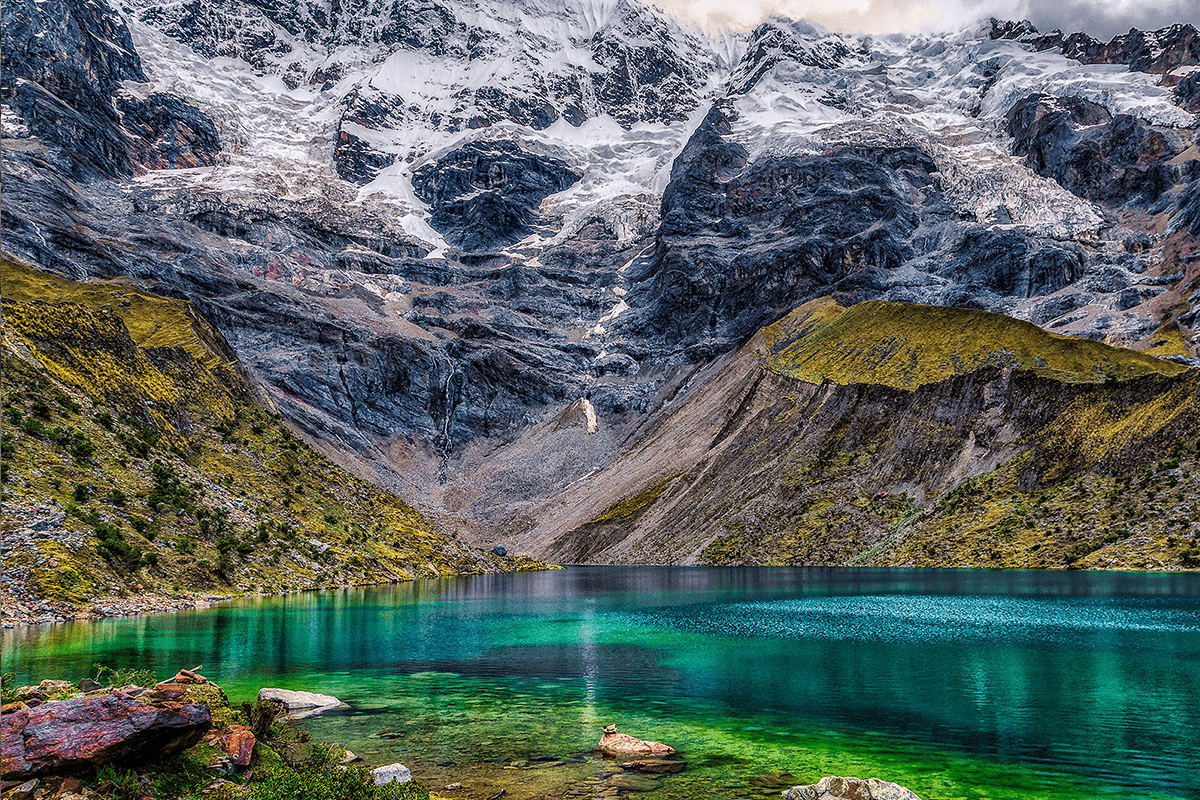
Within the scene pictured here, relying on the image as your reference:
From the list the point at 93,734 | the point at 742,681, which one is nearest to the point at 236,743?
the point at 93,734

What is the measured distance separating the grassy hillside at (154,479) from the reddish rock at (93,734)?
41477 millimetres

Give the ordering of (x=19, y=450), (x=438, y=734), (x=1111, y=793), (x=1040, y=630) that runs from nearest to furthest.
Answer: (x=1111, y=793) < (x=438, y=734) < (x=1040, y=630) < (x=19, y=450)

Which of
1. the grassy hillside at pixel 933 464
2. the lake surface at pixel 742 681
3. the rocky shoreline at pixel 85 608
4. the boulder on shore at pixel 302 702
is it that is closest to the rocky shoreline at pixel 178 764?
the lake surface at pixel 742 681

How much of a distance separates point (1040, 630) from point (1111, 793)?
3297 cm

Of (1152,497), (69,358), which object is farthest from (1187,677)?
(69,358)

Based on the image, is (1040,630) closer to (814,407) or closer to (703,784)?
(703,784)

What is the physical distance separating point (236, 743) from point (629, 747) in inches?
476

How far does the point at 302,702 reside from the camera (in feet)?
105

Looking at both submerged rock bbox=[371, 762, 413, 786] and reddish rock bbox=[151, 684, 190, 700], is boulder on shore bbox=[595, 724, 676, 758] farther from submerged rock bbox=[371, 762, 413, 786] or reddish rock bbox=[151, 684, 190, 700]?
reddish rock bbox=[151, 684, 190, 700]

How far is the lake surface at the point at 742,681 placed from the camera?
2441 centimetres

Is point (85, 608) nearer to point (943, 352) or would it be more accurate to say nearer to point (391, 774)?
point (391, 774)

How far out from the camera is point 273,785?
18.1 meters

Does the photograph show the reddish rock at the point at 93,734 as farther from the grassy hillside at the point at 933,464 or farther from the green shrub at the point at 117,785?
the grassy hillside at the point at 933,464

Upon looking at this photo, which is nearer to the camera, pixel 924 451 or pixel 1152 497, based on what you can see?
pixel 1152 497
